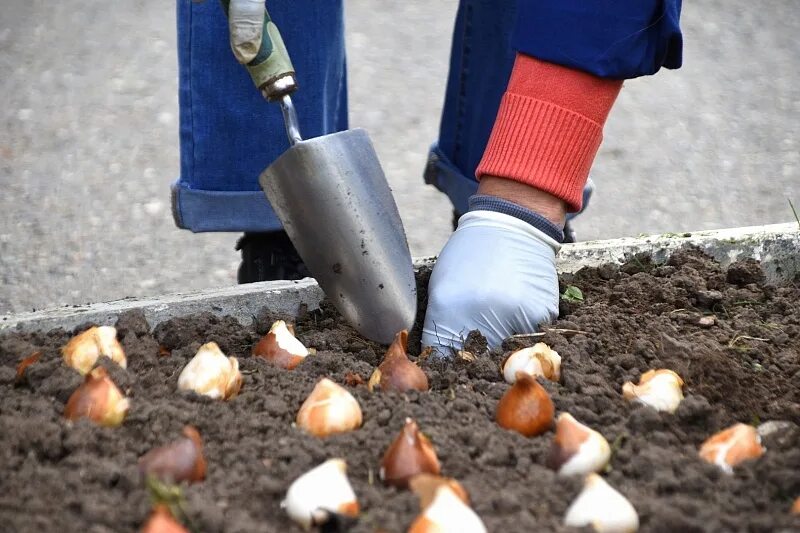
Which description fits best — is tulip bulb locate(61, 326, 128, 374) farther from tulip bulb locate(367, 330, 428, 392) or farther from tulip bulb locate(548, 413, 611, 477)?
tulip bulb locate(548, 413, 611, 477)

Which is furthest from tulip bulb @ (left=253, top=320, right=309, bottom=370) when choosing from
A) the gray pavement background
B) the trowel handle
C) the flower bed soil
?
the gray pavement background

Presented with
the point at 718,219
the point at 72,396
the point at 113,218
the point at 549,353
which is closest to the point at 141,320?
the point at 72,396

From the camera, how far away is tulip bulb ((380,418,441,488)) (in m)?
1.07

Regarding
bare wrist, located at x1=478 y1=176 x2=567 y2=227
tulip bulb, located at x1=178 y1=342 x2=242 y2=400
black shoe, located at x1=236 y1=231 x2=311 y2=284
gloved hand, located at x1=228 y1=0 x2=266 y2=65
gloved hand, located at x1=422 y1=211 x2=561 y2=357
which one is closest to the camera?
tulip bulb, located at x1=178 y1=342 x2=242 y2=400

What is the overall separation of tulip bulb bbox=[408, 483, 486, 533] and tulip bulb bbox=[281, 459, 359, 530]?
100 millimetres

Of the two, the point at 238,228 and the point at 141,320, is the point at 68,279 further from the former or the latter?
the point at 141,320

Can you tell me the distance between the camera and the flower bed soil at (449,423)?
3.34 feet

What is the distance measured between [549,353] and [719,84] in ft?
11.0

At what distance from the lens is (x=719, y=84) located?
4.35m

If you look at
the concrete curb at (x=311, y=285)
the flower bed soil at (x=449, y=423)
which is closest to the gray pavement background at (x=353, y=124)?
the concrete curb at (x=311, y=285)

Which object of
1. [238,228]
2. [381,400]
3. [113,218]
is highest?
[381,400]

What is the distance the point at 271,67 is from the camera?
153cm

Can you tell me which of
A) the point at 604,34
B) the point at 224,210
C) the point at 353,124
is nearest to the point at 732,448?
the point at 604,34

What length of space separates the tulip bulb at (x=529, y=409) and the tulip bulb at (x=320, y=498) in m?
0.28
